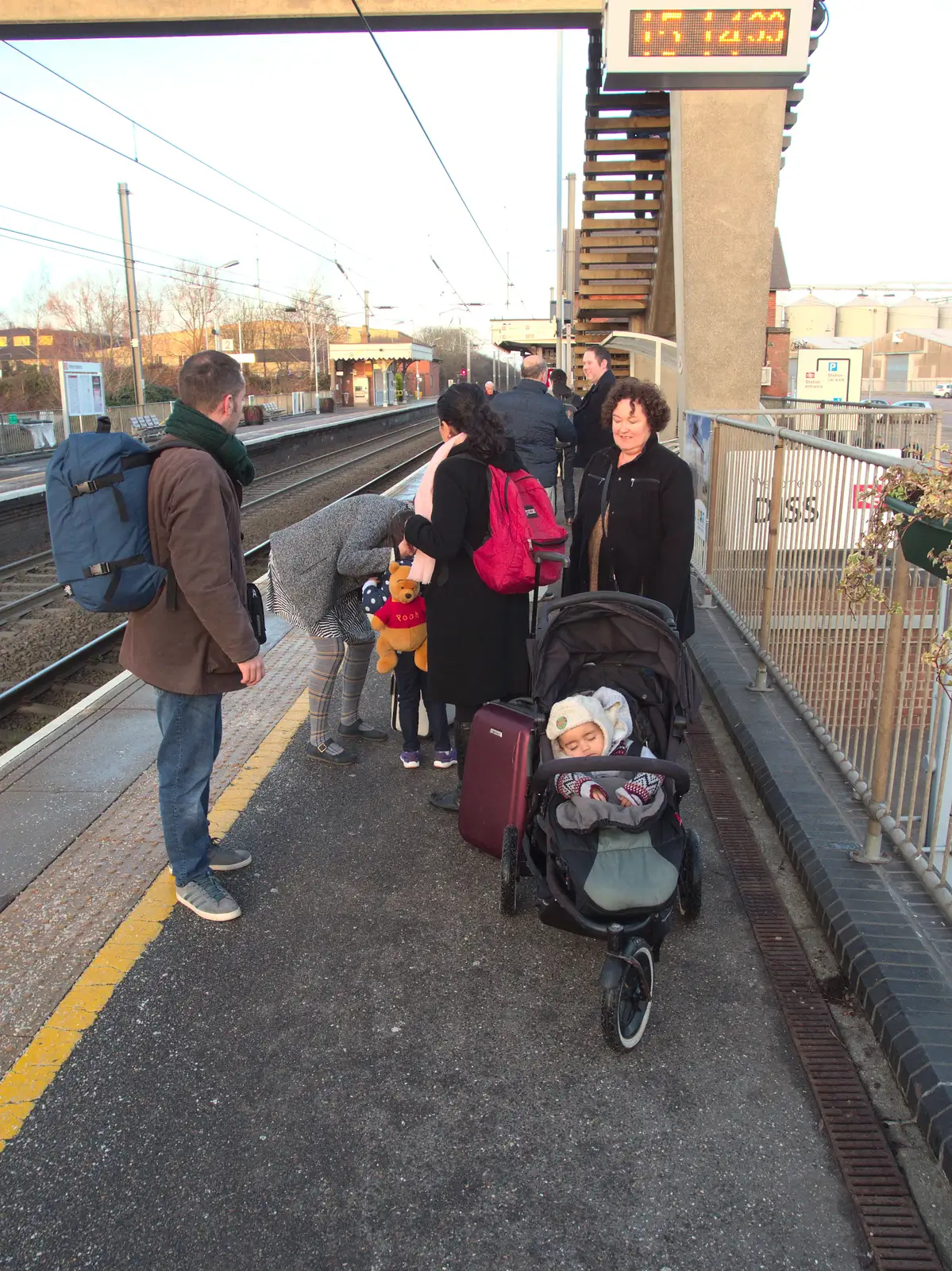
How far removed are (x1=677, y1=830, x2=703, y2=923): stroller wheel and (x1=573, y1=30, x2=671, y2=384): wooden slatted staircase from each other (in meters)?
12.2

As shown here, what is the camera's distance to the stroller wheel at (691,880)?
3656 mm

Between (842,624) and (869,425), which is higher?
(869,425)

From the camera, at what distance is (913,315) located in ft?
328

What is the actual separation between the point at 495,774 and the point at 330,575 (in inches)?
58.6

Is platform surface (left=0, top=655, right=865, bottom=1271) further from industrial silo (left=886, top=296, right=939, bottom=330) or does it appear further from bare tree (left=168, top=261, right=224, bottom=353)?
industrial silo (left=886, top=296, right=939, bottom=330)

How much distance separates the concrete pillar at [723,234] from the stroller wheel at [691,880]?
28.8ft

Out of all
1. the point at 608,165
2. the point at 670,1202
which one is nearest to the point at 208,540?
the point at 670,1202

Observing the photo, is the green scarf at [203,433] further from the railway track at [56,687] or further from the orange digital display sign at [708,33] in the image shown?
the orange digital display sign at [708,33]

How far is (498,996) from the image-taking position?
3.38 m

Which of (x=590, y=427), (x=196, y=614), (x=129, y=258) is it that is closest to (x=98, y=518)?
(x=196, y=614)

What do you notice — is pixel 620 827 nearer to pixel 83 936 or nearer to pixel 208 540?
pixel 208 540

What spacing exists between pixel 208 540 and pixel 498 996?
1.81 meters

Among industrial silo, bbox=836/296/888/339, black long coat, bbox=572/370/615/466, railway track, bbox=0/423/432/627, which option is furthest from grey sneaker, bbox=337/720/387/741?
industrial silo, bbox=836/296/888/339

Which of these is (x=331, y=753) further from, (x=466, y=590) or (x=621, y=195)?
(x=621, y=195)
